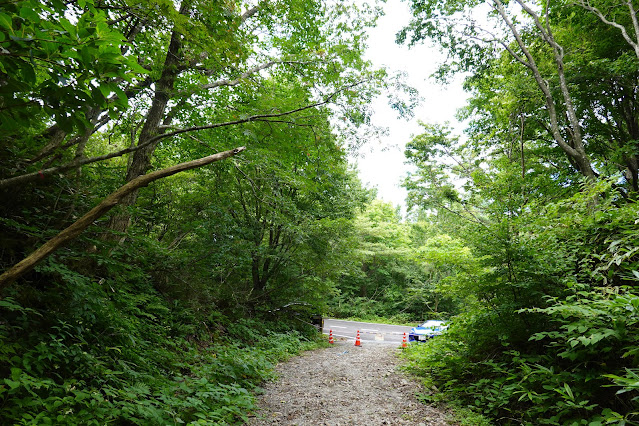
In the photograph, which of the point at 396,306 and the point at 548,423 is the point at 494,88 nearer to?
the point at 548,423

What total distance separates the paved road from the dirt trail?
28.8 feet

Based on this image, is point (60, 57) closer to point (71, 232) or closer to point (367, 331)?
point (71, 232)

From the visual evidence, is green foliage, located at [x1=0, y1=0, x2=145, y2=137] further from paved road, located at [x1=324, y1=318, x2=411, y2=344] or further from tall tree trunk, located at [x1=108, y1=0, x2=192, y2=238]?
paved road, located at [x1=324, y1=318, x2=411, y2=344]

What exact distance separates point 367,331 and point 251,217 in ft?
40.2

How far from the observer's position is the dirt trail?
434 cm

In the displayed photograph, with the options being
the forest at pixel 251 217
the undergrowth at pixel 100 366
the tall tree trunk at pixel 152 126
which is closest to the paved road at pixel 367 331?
the forest at pixel 251 217

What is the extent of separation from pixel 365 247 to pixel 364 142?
695 inches

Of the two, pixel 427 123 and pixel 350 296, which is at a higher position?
pixel 427 123

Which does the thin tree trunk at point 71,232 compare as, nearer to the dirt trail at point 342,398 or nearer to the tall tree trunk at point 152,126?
the tall tree trunk at point 152,126

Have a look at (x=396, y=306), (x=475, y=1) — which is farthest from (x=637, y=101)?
(x=396, y=306)

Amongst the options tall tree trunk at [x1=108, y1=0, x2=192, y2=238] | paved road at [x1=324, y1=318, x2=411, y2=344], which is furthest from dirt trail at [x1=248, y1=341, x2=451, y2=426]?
paved road at [x1=324, y1=318, x2=411, y2=344]

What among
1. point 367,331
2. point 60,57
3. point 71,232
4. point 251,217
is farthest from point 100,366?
point 367,331

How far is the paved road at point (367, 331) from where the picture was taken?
1684 cm

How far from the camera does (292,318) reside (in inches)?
490
